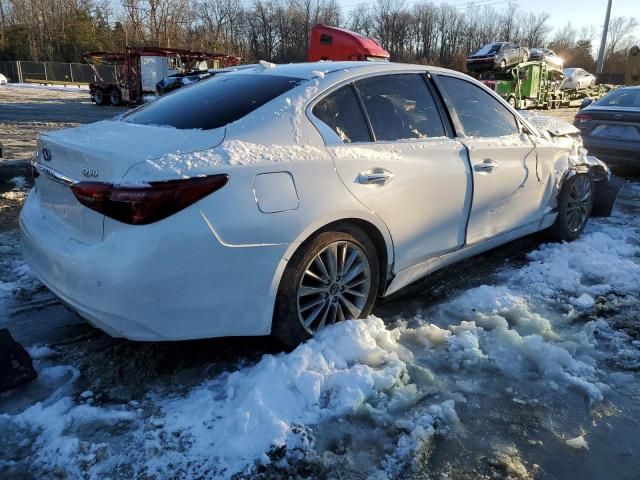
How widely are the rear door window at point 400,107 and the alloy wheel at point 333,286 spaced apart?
0.77 m

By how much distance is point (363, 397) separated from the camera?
2.64 meters

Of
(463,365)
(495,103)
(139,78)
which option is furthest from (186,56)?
(463,365)

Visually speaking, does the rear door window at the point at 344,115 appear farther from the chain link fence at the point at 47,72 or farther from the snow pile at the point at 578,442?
the chain link fence at the point at 47,72

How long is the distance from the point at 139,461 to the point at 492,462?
59.2 inches

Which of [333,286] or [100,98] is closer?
[333,286]

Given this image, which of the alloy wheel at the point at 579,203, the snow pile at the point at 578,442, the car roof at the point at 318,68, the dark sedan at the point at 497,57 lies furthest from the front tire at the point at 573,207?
the dark sedan at the point at 497,57

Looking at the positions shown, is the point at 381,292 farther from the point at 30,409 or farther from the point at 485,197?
the point at 30,409

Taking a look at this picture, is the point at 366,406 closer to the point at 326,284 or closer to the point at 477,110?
the point at 326,284

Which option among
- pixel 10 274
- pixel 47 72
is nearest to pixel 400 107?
pixel 10 274

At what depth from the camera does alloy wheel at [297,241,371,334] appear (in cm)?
298

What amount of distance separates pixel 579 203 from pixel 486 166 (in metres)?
1.81

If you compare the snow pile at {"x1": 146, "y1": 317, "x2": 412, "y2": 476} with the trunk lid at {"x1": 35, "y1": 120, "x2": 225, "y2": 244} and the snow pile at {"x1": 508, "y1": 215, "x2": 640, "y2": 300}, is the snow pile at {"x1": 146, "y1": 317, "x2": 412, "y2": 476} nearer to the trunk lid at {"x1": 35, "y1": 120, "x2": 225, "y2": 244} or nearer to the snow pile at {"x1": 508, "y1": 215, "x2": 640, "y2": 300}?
the trunk lid at {"x1": 35, "y1": 120, "x2": 225, "y2": 244}

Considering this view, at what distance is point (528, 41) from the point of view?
76.6 m

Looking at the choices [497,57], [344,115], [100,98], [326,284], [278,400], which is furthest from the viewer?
[100,98]
